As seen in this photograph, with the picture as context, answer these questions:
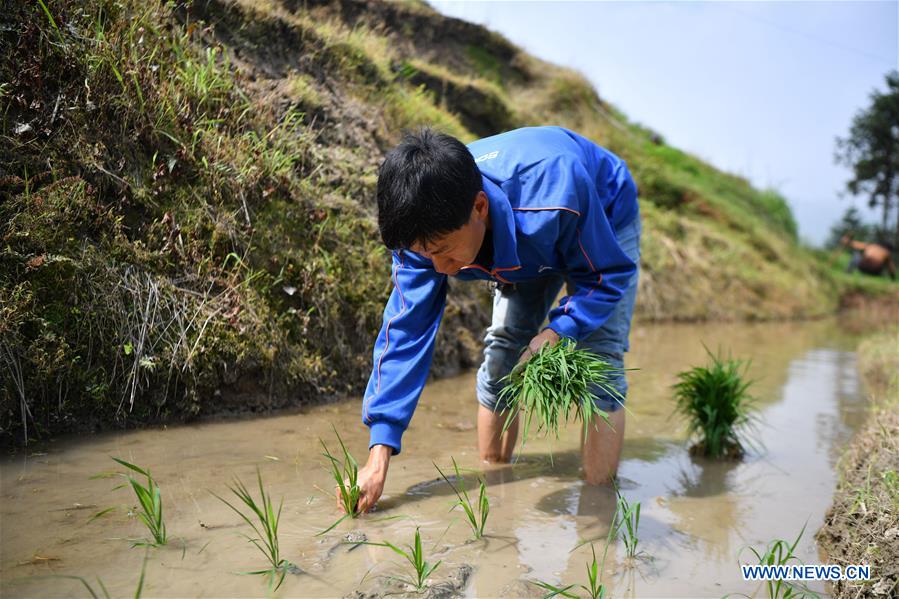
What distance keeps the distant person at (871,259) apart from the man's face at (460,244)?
58.5ft

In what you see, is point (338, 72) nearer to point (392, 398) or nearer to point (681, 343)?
point (392, 398)

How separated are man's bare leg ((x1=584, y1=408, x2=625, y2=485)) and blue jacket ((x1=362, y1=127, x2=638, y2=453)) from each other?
0.60 meters

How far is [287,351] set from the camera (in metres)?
3.92

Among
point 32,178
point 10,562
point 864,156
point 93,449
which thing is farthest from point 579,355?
point 864,156

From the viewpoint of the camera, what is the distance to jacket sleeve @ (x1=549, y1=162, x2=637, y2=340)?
254 centimetres

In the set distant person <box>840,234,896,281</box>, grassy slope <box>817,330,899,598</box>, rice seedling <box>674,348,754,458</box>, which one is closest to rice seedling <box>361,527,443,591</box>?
grassy slope <box>817,330,899,598</box>

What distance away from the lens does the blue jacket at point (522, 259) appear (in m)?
2.48

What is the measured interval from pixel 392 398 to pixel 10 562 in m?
1.24

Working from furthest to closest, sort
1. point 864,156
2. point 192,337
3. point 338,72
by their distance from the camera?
point 864,156 → point 338,72 → point 192,337

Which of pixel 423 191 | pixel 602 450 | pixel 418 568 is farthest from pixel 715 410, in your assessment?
pixel 423 191

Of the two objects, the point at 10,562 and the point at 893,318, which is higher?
the point at 893,318

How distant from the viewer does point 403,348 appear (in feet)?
8.75

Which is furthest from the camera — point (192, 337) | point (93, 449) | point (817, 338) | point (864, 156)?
point (864, 156)

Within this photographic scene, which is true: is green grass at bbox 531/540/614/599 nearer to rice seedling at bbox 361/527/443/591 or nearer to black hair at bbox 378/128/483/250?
rice seedling at bbox 361/527/443/591
